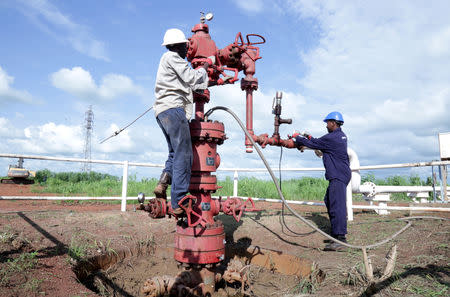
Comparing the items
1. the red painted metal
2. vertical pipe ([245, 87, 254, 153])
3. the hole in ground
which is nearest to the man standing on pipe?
the hole in ground

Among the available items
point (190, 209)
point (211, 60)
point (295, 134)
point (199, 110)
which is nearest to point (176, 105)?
point (199, 110)

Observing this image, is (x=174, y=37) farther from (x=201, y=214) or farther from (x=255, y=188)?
(x=255, y=188)

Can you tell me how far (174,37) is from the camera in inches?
123

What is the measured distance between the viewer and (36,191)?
11164 mm

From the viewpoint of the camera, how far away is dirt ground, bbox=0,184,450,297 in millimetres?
2578

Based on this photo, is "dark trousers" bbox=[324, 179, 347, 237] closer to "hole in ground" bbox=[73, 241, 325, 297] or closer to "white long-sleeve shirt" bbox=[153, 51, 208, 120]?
"hole in ground" bbox=[73, 241, 325, 297]

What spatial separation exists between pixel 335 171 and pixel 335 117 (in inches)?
32.6

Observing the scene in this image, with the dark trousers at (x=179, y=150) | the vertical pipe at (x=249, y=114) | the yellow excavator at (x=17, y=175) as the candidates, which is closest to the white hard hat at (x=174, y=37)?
the dark trousers at (x=179, y=150)

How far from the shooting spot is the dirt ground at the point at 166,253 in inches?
102

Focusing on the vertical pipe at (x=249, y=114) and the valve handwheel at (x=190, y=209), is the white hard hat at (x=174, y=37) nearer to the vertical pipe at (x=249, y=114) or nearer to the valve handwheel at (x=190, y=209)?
the vertical pipe at (x=249, y=114)

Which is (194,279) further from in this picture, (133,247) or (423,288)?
(423,288)

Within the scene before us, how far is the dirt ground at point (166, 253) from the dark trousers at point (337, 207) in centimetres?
35

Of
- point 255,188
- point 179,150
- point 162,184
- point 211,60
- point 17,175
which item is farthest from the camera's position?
point 17,175

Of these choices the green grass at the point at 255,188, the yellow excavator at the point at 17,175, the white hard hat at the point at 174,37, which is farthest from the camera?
the yellow excavator at the point at 17,175
